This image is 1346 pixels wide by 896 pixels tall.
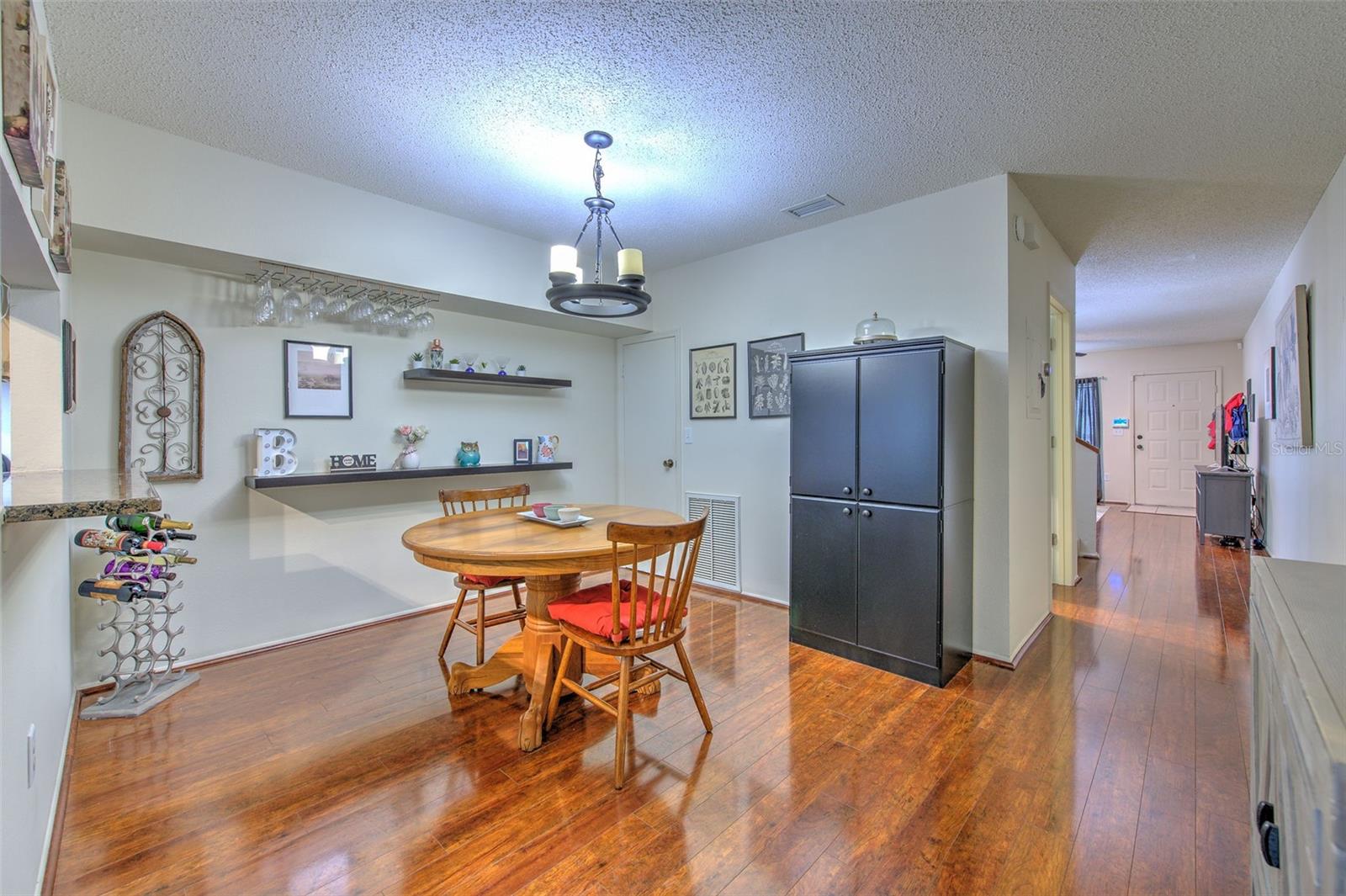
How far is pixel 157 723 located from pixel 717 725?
2287 millimetres

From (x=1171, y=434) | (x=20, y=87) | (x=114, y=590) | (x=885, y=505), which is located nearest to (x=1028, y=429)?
(x=885, y=505)

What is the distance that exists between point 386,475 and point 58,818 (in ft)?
6.27

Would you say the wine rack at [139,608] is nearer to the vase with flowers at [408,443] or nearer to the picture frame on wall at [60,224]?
the picture frame on wall at [60,224]

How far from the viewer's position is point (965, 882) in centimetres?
149

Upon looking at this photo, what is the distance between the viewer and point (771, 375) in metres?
3.91

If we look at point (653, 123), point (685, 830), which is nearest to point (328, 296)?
point (653, 123)

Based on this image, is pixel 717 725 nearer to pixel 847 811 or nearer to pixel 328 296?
pixel 847 811

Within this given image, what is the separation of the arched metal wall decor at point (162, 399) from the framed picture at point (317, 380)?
0.40 metres

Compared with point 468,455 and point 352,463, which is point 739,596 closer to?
point 468,455

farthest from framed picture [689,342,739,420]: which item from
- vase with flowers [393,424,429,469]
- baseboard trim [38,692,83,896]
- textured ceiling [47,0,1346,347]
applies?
baseboard trim [38,692,83,896]

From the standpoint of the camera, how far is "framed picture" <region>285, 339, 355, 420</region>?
3.14 metres

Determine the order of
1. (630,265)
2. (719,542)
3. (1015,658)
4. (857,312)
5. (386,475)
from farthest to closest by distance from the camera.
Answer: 1. (719,542)
2. (857,312)
3. (386,475)
4. (1015,658)
5. (630,265)

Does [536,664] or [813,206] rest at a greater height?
[813,206]

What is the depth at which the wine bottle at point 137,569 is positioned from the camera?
212 cm
